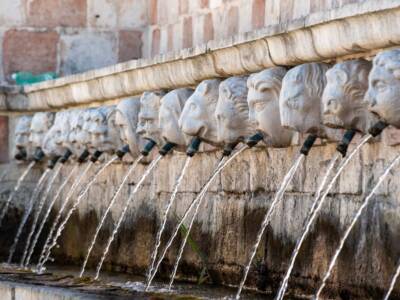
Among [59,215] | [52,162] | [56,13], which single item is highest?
[56,13]

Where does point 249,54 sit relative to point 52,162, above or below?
above

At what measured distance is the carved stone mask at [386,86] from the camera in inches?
267

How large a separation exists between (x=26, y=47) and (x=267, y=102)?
14.2 feet

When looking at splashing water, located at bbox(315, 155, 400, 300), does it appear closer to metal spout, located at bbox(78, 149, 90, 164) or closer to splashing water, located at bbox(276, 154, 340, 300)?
splashing water, located at bbox(276, 154, 340, 300)

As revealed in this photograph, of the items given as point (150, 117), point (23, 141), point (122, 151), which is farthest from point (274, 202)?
point (23, 141)

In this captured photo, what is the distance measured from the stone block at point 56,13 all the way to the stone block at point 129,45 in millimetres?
321

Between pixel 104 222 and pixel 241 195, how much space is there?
2044mm

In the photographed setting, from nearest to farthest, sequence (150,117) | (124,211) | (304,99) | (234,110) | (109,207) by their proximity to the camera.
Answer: (304,99), (234,110), (150,117), (124,211), (109,207)

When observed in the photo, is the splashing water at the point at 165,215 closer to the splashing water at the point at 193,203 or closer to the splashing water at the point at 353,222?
the splashing water at the point at 193,203

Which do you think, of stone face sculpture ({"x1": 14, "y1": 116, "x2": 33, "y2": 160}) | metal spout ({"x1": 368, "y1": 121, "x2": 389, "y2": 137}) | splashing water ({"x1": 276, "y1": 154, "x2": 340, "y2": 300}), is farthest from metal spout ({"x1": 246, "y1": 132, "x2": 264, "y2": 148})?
stone face sculpture ({"x1": 14, "y1": 116, "x2": 33, "y2": 160})

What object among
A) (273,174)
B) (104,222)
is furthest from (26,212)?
(273,174)

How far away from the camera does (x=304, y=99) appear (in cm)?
761

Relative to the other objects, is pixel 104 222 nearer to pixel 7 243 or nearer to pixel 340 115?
pixel 7 243

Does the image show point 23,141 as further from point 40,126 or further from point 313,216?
point 313,216
